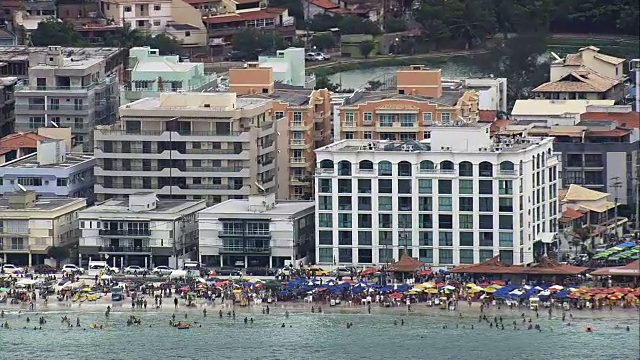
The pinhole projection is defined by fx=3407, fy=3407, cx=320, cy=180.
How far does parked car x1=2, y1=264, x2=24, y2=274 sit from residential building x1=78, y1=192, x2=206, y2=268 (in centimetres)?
179

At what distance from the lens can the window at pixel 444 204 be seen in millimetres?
93812

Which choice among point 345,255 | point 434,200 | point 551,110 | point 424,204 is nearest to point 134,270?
point 345,255

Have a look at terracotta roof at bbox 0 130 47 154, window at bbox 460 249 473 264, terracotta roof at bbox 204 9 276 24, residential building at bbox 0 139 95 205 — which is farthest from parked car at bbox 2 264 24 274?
terracotta roof at bbox 204 9 276 24

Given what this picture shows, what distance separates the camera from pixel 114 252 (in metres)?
96.1

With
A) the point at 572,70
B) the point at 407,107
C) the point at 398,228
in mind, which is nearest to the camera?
the point at 398,228

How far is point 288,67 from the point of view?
364 feet

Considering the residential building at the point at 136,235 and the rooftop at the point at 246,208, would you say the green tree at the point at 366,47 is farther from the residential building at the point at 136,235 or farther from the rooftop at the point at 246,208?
the residential building at the point at 136,235

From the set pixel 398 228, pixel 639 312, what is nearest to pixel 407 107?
pixel 398 228

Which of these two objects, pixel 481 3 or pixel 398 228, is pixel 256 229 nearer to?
pixel 398 228

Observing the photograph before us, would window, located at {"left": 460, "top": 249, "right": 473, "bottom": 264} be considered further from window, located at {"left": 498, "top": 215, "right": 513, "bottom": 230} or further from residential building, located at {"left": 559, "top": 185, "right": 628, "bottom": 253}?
residential building, located at {"left": 559, "top": 185, "right": 628, "bottom": 253}

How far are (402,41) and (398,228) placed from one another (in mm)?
48294

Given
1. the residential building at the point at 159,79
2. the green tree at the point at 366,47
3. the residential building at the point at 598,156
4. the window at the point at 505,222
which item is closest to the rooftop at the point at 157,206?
the residential building at the point at 159,79

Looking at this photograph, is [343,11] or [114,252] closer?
[114,252]

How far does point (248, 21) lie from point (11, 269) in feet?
153
